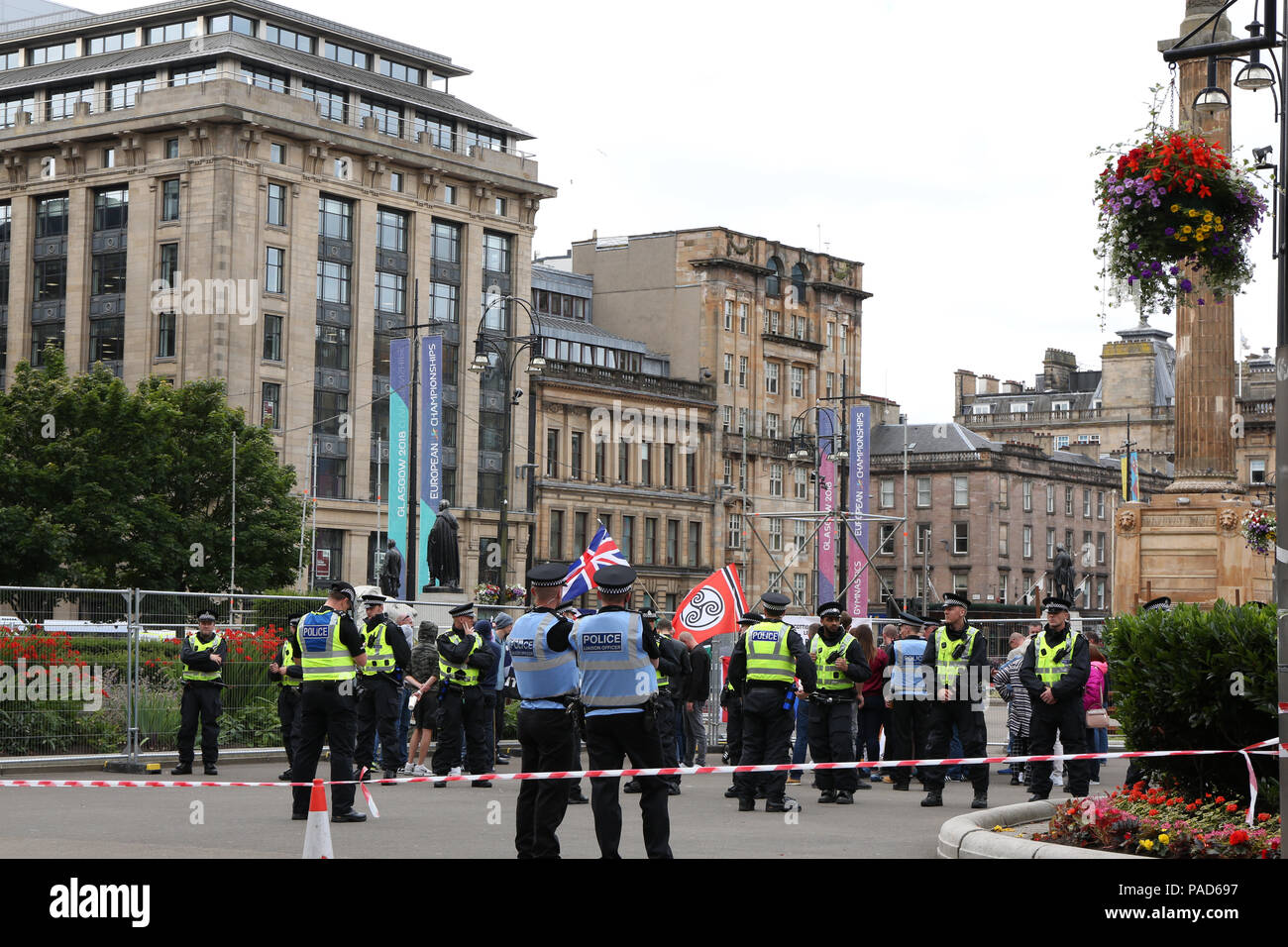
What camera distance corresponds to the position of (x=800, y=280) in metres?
97.9

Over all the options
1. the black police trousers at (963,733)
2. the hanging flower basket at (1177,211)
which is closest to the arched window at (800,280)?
the black police trousers at (963,733)

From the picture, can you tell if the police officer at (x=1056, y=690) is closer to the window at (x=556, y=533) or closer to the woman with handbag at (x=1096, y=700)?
the woman with handbag at (x=1096, y=700)

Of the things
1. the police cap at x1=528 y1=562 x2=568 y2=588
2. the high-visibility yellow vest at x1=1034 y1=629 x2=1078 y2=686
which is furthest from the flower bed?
the high-visibility yellow vest at x1=1034 y1=629 x2=1078 y2=686

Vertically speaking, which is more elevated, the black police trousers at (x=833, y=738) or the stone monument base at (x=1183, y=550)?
the stone monument base at (x=1183, y=550)

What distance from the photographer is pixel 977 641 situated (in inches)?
724

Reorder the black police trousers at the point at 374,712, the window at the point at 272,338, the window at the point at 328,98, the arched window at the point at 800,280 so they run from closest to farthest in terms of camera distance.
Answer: the black police trousers at the point at 374,712, the window at the point at 272,338, the window at the point at 328,98, the arched window at the point at 800,280

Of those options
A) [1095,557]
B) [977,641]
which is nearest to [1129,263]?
[977,641]

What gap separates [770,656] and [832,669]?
3.74 ft

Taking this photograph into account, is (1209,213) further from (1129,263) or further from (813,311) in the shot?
(813,311)

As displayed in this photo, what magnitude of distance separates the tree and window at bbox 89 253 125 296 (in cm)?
1846

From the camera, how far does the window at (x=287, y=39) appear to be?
7559 centimetres

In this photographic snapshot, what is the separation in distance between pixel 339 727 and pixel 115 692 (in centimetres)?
760

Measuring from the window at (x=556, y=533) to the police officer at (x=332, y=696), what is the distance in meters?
67.1

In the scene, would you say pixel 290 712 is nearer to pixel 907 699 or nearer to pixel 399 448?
pixel 907 699
